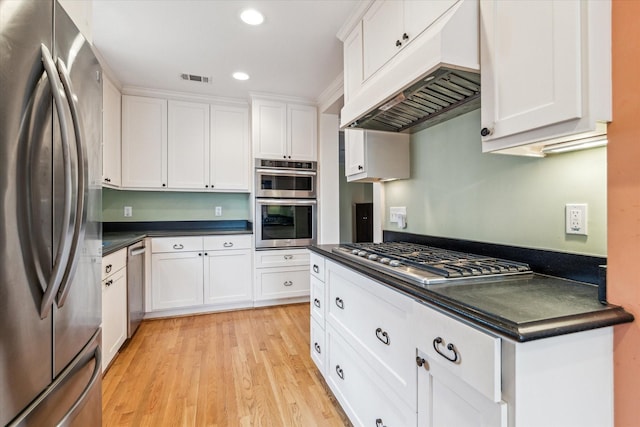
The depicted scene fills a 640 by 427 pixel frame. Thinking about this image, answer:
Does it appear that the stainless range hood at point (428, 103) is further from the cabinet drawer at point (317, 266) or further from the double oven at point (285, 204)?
the double oven at point (285, 204)

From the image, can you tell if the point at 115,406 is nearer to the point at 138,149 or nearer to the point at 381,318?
the point at 381,318

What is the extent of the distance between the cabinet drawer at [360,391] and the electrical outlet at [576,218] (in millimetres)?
871

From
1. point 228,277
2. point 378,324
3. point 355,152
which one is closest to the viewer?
point 378,324

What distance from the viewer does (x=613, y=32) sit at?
833 mm

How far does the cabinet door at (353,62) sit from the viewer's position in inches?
77.6

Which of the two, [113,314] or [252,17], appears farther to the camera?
[113,314]

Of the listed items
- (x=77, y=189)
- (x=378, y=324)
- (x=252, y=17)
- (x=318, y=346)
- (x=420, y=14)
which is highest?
(x=252, y=17)

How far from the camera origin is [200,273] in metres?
3.26

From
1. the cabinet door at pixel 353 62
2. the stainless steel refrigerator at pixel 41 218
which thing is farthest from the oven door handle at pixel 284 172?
the stainless steel refrigerator at pixel 41 218

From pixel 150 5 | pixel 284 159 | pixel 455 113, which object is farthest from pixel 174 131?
pixel 455 113

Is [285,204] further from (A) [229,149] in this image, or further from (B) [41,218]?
(B) [41,218]

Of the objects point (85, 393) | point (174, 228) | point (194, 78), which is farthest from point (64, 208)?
point (174, 228)

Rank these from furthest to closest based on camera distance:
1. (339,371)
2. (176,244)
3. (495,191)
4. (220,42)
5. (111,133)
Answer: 1. (176,244)
2. (111,133)
3. (220,42)
4. (339,371)
5. (495,191)

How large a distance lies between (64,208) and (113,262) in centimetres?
163
